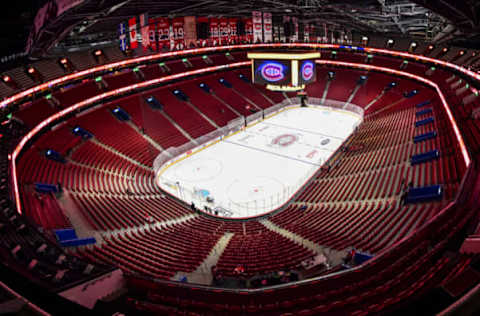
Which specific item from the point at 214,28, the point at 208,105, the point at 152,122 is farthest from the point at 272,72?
the point at 152,122

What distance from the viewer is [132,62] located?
34.7 metres

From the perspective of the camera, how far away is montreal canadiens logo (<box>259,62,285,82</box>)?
90.0ft

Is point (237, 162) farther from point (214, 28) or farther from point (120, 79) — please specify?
point (214, 28)

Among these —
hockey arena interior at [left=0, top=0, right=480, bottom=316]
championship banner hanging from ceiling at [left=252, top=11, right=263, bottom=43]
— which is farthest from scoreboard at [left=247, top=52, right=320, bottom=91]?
championship banner hanging from ceiling at [left=252, top=11, right=263, bottom=43]

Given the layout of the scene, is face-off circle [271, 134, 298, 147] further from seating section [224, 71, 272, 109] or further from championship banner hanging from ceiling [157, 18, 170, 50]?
championship banner hanging from ceiling [157, 18, 170, 50]

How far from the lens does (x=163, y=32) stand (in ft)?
101

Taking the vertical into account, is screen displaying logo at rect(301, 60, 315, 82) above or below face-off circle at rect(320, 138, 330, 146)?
above

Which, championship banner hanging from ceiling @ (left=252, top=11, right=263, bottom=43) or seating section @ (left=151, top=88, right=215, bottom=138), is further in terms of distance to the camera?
championship banner hanging from ceiling @ (left=252, top=11, right=263, bottom=43)

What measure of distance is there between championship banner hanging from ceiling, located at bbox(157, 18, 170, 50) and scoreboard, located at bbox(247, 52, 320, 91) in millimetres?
9322

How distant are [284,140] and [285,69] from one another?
23.5 feet

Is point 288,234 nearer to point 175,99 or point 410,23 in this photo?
point 175,99

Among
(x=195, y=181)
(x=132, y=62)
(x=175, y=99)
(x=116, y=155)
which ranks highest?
(x=132, y=62)

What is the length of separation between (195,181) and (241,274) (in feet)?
42.5

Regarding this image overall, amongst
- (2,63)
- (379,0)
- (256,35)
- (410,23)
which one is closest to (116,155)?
(2,63)
